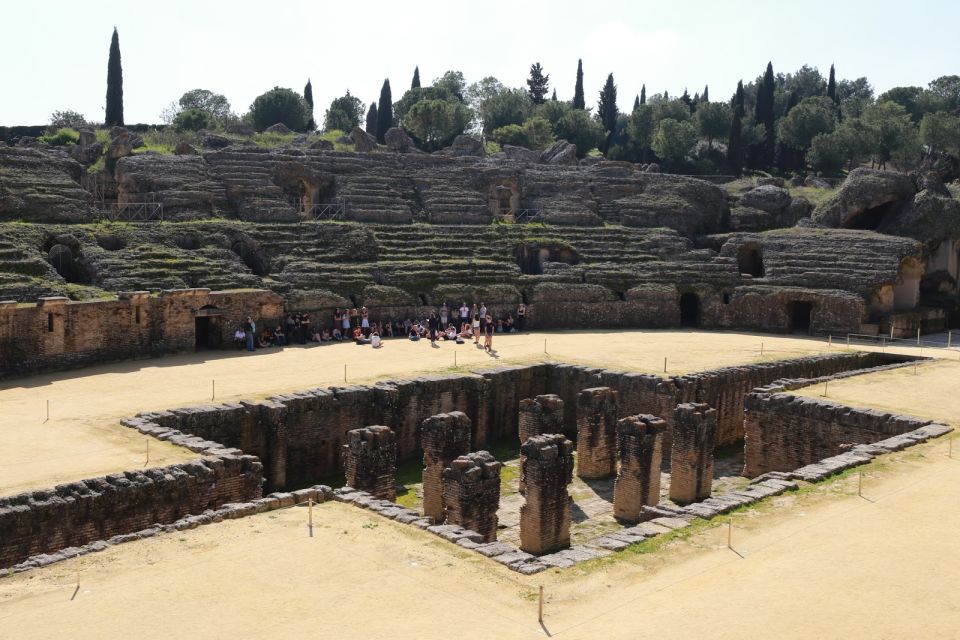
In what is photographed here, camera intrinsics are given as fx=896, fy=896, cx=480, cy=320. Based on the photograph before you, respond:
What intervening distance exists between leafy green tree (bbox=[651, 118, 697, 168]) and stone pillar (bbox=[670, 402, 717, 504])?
42978 mm

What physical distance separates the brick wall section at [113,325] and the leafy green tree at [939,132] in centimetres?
4560

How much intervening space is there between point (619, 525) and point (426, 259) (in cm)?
1734

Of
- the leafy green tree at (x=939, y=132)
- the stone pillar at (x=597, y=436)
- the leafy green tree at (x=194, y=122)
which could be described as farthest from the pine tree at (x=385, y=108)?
the stone pillar at (x=597, y=436)

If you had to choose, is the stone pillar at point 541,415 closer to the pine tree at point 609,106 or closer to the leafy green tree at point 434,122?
the leafy green tree at point 434,122

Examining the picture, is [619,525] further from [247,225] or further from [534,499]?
[247,225]

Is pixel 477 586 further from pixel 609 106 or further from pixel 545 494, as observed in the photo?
pixel 609 106

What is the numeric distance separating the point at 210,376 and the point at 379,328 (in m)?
8.27

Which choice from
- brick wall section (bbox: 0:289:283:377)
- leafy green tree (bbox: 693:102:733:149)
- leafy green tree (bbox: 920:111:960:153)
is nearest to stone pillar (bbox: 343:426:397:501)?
brick wall section (bbox: 0:289:283:377)

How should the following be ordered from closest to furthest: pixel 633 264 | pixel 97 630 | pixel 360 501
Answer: pixel 97 630 → pixel 360 501 → pixel 633 264

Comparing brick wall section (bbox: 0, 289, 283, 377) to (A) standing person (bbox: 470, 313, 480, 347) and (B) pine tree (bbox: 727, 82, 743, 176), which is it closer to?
(A) standing person (bbox: 470, 313, 480, 347)

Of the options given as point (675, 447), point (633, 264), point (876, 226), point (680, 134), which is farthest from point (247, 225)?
point (680, 134)

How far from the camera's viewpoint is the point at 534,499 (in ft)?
47.1

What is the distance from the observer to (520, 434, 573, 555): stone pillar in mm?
14242

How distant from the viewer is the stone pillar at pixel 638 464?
1644cm
